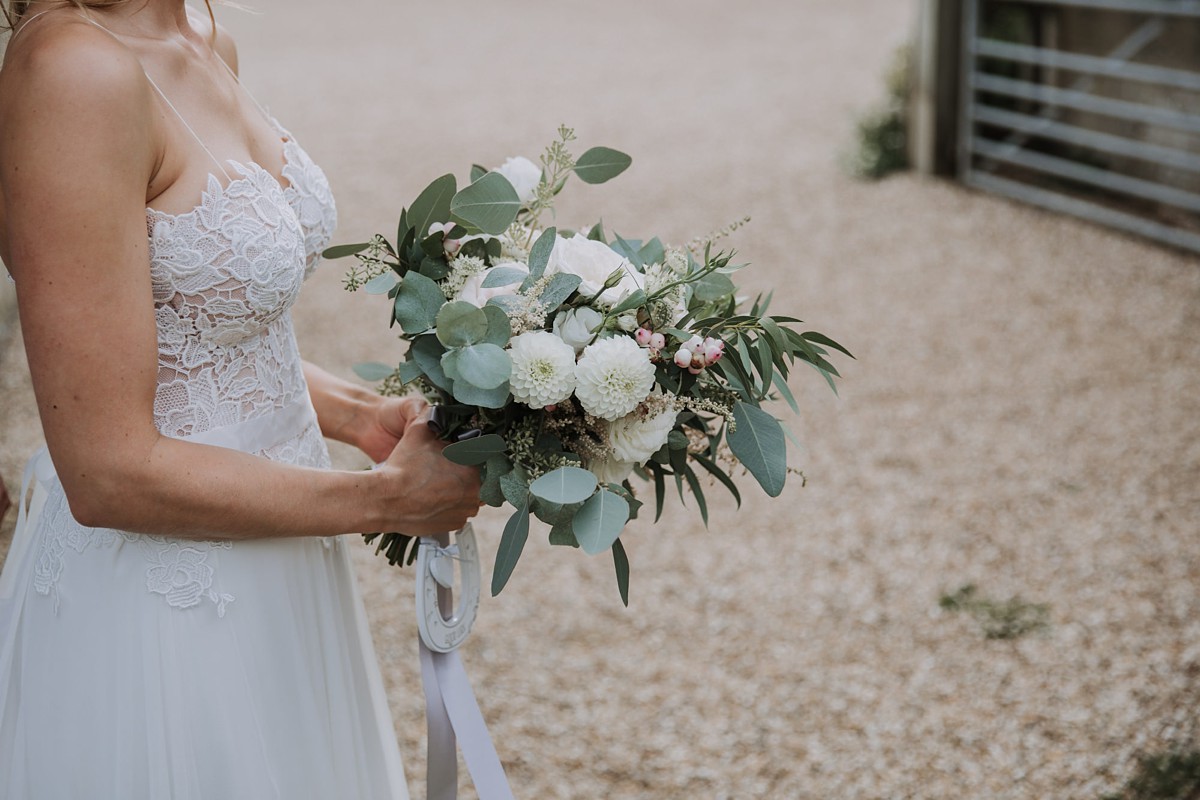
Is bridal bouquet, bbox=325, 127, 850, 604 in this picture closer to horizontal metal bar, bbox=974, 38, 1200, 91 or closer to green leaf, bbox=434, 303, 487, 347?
green leaf, bbox=434, 303, 487, 347

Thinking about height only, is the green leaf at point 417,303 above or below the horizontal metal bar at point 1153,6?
above

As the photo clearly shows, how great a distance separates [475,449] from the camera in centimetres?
146

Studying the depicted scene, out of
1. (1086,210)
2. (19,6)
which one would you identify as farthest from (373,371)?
(1086,210)

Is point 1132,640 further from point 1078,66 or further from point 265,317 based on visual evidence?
point 1078,66

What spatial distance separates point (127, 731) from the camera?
1409mm

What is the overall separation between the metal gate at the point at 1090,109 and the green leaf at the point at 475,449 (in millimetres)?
6049

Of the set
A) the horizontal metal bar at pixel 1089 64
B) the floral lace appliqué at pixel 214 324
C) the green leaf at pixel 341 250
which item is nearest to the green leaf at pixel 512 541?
the floral lace appliqué at pixel 214 324

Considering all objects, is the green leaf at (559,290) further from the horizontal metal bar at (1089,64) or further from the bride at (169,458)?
the horizontal metal bar at (1089,64)

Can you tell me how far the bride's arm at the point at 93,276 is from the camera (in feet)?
3.84

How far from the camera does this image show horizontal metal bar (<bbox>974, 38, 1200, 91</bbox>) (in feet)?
21.9

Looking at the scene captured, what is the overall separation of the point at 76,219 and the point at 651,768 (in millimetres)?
2337

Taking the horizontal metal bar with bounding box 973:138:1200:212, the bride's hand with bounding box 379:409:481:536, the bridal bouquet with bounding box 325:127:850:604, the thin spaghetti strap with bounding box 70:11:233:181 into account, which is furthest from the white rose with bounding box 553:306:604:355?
the horizontal metal bar with bounding box 973:138:1200:212

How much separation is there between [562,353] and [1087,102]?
6878 millimetres

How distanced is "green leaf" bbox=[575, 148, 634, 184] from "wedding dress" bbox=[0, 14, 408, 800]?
1.36ft
